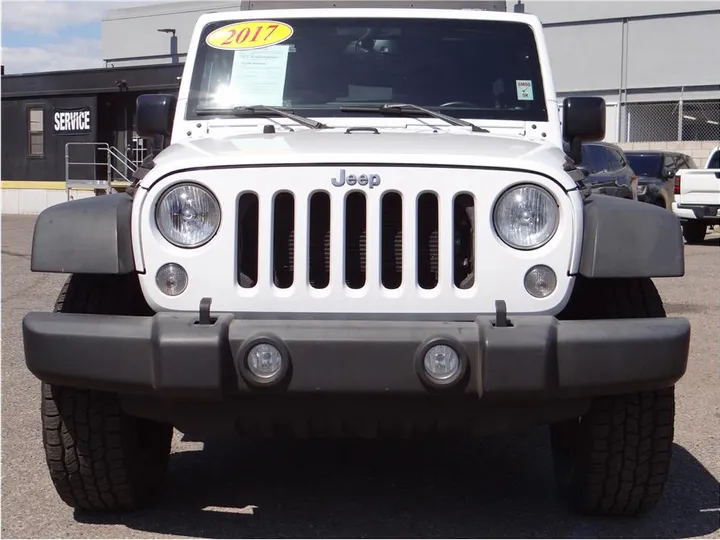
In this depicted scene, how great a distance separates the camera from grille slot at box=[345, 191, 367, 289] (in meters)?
3.48

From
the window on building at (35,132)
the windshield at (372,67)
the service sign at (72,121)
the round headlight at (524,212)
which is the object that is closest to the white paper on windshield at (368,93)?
the windshield at (372,67)

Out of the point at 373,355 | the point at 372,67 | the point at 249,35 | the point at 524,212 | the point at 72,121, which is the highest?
the point at 72,121

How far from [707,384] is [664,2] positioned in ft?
69.3

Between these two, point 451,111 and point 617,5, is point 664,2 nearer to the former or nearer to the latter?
point 617,5

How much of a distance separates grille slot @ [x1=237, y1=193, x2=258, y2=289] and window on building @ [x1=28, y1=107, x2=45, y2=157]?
25116mm

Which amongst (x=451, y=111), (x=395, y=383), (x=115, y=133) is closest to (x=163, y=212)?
(x=395, y=383)

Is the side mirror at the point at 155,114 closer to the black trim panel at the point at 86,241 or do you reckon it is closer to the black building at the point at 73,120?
the black trim panel at the point at 86,241

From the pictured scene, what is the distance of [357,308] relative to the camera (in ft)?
11.1

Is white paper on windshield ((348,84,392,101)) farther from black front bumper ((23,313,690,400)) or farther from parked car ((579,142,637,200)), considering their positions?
parked car ((579,142,637,200))

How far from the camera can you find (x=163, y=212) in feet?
11.3

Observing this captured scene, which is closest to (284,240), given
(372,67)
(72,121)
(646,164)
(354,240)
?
(354,240)

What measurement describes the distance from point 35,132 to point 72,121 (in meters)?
1.94

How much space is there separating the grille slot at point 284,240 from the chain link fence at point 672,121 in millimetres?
23432

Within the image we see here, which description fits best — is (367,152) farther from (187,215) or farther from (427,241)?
(187,215)
